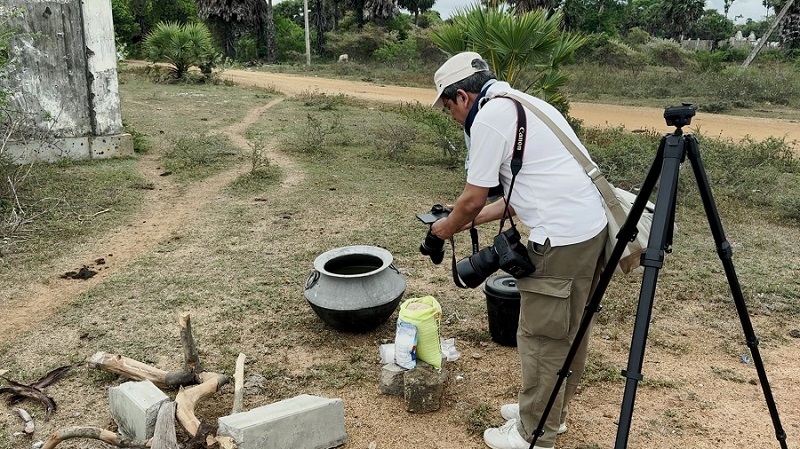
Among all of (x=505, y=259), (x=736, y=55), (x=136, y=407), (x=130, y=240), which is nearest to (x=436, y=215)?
(x=505, y=259)

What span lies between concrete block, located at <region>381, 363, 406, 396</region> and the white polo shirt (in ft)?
4.18

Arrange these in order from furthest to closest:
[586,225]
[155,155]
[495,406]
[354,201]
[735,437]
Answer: [155,155], [354,201], [495,406], [735,437], [586,225]

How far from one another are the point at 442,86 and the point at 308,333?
2155 millimetres

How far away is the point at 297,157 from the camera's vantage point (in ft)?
31.0

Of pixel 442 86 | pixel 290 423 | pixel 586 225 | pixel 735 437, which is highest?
pixel 442 86

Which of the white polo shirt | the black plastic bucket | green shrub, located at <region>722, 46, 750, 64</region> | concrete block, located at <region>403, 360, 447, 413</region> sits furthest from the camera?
green shrub, located at <region>722, 46, 750, 64</region>

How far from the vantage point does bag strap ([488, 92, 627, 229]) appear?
239cm

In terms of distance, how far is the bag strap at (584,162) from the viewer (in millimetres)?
2393

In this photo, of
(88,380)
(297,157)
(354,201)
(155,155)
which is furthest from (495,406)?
(155,155)

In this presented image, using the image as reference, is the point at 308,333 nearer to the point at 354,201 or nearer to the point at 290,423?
the point at 290,423

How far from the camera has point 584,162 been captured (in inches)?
95.7

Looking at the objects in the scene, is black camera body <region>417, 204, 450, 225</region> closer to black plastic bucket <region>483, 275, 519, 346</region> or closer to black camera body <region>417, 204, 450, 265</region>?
black camera body <region>417, 204, 450, 265</region>

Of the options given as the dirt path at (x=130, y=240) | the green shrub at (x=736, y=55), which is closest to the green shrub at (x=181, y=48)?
the dirt path at (x=130, y=240)

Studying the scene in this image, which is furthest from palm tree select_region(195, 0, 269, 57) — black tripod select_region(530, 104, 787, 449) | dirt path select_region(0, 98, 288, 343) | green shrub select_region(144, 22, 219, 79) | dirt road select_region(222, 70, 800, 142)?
black tripod select_region(530, 104, 787, 449)
